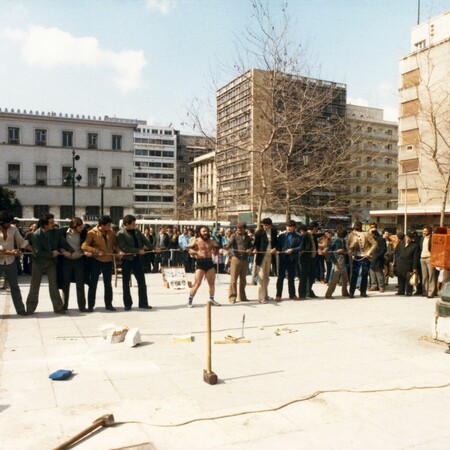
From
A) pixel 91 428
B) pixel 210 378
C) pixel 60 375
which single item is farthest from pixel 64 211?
pixel 91 428

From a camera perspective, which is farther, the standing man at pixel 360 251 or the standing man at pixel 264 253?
the standing man at pixel 360 251

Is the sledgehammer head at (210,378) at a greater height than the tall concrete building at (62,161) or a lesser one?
lesser

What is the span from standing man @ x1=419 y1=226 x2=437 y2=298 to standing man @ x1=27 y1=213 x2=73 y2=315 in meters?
8.44

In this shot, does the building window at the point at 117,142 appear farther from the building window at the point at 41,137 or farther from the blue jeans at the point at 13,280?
the blue jeans at the point at 13,280

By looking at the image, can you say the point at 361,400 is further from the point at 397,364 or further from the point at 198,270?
the point at 198,270

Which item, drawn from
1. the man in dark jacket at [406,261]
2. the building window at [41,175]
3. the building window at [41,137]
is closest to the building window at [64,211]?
the building window at [41,175]

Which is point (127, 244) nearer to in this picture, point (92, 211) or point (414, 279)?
point (414, 279)

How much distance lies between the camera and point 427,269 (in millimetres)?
11695

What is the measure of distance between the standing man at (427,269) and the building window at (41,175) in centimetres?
4742

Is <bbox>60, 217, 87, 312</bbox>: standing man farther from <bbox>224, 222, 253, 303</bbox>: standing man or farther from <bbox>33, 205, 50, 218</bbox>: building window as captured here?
<bbox>33, 205, 50, 218</bbox>: building window

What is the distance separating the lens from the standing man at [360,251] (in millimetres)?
11734

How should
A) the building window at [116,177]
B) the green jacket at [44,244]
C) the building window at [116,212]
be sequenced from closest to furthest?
1. the green jacket at [44,244]
2. the building window at [116,212]
3. the building window at [116,177]

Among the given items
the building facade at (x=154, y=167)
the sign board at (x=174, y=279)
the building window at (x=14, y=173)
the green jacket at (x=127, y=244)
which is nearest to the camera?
the green jacket at (x=127, y=244)

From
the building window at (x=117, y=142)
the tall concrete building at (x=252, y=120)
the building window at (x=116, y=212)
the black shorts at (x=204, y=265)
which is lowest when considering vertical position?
the black shorts at (x=204, y=265)
